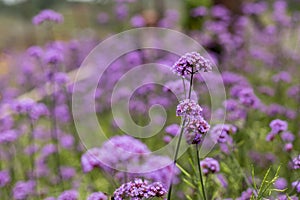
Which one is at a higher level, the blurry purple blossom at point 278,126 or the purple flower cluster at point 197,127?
the purple flower cluster at point 197,127

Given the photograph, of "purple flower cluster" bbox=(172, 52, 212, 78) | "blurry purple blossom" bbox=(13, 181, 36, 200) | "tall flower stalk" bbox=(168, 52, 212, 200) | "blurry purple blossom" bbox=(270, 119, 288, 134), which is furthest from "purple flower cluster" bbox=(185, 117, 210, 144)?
"blurry purple blossom" bbox=(13, 181, 36, 200)

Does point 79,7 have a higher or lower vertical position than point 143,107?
higher

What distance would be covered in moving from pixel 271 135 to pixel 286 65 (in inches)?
127

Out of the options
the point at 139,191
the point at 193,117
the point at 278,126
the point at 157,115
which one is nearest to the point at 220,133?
the point at 278,126

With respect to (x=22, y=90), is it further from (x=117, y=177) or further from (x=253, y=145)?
(x=117, y=177)

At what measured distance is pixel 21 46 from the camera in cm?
950

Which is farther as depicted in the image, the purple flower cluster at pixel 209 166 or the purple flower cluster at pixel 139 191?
the purple flower cluster at pixel 209 166

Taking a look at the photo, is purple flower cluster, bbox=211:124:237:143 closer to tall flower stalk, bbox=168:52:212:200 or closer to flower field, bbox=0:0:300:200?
flower field, bbox=0:0:300:200

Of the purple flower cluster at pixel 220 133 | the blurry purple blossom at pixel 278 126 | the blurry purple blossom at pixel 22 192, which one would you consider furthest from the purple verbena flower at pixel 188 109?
the blurry purple blossom at pixel 22 192

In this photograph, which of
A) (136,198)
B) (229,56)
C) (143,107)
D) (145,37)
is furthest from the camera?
(145,37)

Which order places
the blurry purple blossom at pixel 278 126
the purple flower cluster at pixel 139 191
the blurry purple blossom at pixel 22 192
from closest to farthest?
the purple flower cluster at pixel 139 191, the blurry purple blossom at pixel 278 126, the blurry purple blossom at pixel 22 192

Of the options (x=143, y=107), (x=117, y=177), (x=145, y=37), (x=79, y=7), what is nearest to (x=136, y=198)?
(x=117, y=177)

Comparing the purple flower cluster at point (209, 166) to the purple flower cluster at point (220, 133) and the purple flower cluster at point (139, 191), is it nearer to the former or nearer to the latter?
the purple flower cluster at point (220, 133)

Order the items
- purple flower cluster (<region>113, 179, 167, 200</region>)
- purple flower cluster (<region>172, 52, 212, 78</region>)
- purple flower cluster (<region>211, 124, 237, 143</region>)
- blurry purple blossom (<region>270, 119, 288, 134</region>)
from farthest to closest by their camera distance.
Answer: blurry purple blossom (<region>270, 119, 288, 134</region>) < purple flower cluster (<region>211, 124, 237, 143</region>) < purple flower cluster (<region>172, 52, 212, 78</region>) < purple flower cluster (<region>113, 179, 167, 200</region>)
